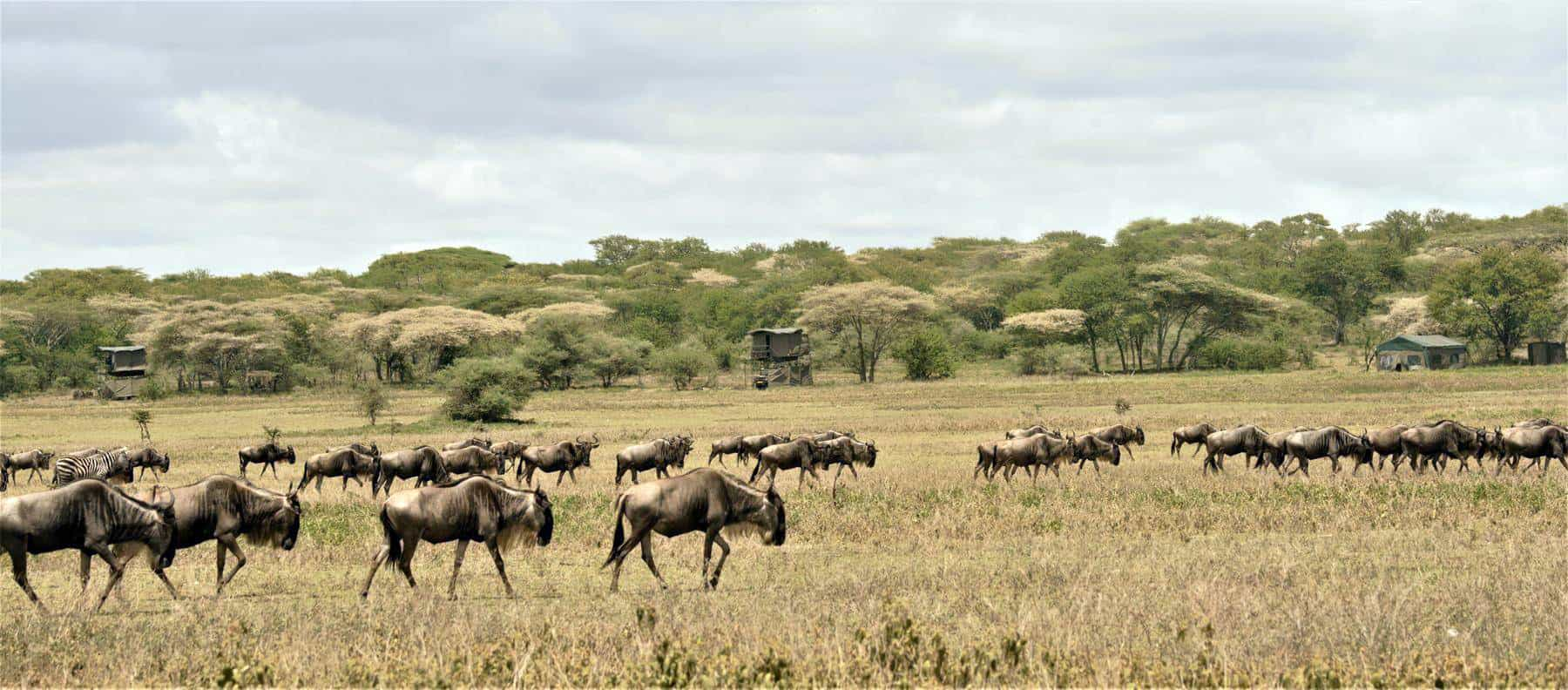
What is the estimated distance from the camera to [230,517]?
43.8ft

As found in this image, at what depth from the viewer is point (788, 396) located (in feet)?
219

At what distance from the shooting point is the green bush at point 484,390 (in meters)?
47.9

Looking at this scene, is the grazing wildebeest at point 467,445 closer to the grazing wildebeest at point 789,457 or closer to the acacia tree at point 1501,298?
the grazing wildebeest at point 789,457

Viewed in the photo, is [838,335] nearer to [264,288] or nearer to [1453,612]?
[264,288]

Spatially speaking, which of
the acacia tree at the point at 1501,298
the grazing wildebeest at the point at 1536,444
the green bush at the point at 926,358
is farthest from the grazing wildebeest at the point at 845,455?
the acacia tree at the point at 1501,298

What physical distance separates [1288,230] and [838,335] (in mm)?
67675

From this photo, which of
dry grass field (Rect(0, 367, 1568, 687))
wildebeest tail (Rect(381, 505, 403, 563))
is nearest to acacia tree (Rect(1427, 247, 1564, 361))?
dry grass field (Rect(0, 367, 1568, 687))

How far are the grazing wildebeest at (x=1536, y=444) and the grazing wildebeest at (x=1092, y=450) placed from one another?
24.3 ft

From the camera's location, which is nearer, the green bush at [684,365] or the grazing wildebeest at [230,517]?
the grazing wildebeest at [230,517]

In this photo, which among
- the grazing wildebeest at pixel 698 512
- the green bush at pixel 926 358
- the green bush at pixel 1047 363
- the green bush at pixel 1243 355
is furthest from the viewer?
the green bush at pixel 1047 363

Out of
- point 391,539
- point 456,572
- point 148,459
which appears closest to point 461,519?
point 456,572

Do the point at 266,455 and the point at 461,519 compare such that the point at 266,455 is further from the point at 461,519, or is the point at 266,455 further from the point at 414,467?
the point at 461,519

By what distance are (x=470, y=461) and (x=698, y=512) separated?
14.1 meters

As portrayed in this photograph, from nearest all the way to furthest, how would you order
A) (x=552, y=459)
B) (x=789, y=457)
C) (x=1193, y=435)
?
(x=789, y=457) → (x=552, y=459) → (x=1193, y=435)
